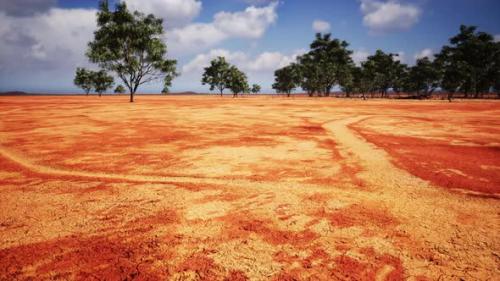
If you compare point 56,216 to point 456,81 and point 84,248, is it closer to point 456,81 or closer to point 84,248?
point 84,248

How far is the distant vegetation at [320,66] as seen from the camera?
3725 centimetres

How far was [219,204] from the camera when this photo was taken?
5.11m

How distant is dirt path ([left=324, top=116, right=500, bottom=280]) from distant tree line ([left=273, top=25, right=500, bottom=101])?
199 ft

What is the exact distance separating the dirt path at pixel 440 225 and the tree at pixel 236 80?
257 ft

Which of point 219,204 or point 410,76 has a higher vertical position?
point 410,76

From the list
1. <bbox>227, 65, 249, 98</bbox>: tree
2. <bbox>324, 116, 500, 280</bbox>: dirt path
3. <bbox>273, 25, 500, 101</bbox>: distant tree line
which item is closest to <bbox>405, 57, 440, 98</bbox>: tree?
<bbox>273, 25, 500, 101</bbox>: distant tree line

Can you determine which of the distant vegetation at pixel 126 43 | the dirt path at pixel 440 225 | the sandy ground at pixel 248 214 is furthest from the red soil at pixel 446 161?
the distant vegetation at pixel 126 43

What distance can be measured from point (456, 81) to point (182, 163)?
248 feet

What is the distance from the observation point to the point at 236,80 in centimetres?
8388

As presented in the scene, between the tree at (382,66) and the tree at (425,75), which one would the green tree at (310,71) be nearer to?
the tree at (382,66)

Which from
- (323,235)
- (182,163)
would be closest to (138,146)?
(182,163)

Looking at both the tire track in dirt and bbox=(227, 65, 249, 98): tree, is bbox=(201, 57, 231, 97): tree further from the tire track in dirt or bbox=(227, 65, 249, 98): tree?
the tire track in dirt

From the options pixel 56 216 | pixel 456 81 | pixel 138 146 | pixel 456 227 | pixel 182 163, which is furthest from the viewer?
pixel 456 81

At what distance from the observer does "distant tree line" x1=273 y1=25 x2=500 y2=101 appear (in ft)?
211
